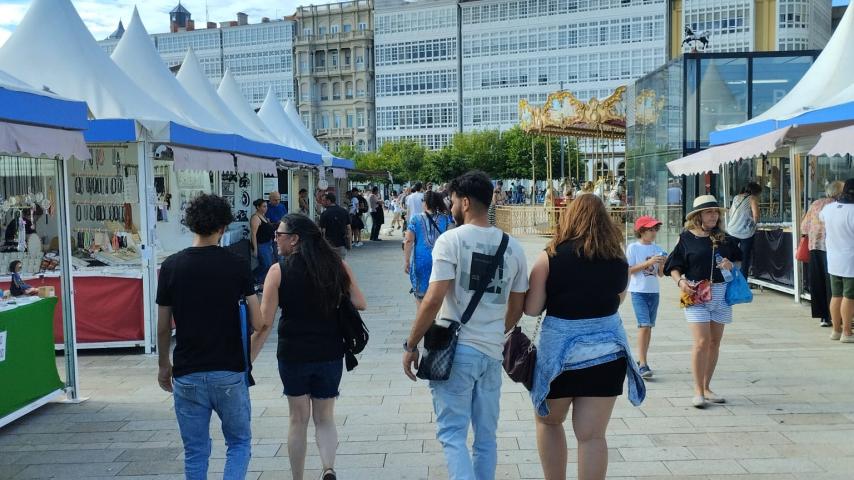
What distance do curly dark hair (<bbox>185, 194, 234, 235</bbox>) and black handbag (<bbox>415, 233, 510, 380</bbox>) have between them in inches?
44.1

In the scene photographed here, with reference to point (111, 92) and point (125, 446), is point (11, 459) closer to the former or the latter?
point (125, 446)

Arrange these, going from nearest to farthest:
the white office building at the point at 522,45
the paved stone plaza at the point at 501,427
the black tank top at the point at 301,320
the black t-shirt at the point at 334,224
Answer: the black tank top at the point at 301,320 < the paved stone plaza at the point at 501,427 < the black t-shirt at the point at 334,224 < the white office building at the point at 522,45

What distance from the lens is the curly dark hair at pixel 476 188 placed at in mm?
3498

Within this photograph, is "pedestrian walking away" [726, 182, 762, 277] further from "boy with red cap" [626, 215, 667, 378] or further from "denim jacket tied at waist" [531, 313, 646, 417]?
"denim jacket tied at waist" [531, 313, 646, 417]

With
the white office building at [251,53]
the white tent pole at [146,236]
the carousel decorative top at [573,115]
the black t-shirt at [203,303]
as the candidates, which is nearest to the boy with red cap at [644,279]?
the black t-shirt at [203,303]

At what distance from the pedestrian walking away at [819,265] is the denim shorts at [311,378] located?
675 cm

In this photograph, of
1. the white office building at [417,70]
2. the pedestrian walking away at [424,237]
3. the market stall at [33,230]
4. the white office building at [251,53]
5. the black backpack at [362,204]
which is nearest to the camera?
the market stall at [33,230]

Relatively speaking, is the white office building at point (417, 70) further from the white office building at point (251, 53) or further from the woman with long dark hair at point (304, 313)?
the woman with long dark hair at point (304, 313)

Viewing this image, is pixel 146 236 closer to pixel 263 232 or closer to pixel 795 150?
pixel 263 232

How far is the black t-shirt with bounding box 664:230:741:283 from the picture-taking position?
5.34 m

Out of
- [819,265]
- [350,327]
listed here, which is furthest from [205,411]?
[819,265]

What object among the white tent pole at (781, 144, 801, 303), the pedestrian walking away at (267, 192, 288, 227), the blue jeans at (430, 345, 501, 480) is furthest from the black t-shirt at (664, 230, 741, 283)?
the pedestrian walking away at (267, 192, 288, 227)

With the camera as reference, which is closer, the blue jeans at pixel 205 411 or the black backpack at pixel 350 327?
the blue jeans at pixel 205 411

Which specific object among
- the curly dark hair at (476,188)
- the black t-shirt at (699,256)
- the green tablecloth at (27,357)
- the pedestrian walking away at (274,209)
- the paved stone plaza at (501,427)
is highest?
the curly dark hair at (476,188)
